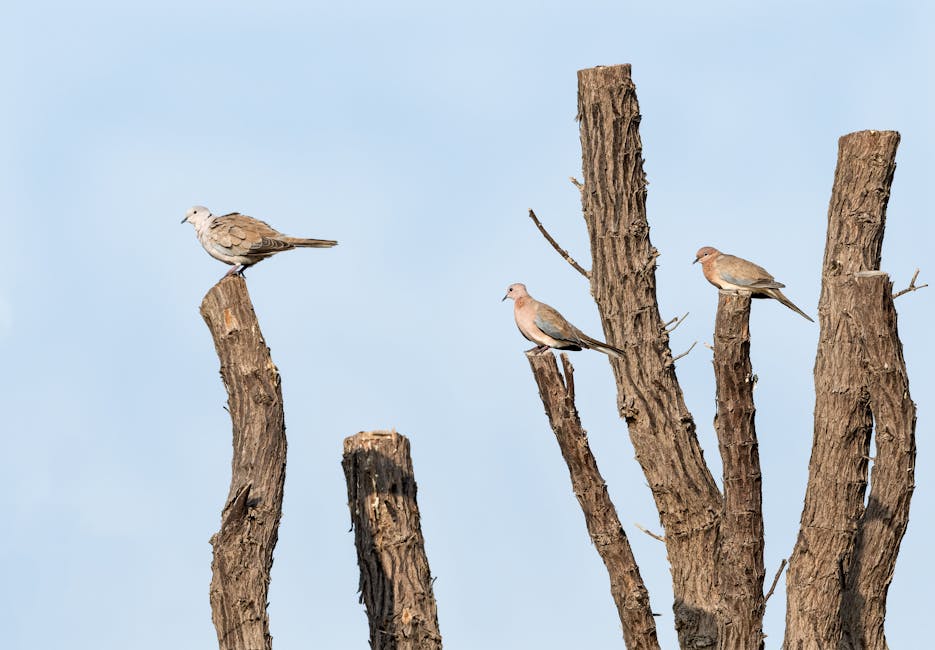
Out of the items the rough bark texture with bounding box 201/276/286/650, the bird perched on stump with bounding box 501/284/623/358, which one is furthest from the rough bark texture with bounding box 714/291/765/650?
the rough bark texture with bounding box 201/276/286/650

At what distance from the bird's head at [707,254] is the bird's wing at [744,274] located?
7.3 inches

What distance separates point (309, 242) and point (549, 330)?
2.76 m

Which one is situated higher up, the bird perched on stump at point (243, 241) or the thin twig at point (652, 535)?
the bird perched on stump at point (243, 241)

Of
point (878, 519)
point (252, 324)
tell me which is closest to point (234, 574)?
point (252, 324)

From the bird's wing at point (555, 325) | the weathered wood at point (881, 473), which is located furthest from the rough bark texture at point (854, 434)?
the bird's wing at point (555, 325)

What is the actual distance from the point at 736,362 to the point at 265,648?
15.3ft

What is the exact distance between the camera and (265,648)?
9.84 metres

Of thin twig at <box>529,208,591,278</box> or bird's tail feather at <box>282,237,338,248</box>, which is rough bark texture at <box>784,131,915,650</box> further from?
bird's tail feather at <box>282,237,338,248</box>

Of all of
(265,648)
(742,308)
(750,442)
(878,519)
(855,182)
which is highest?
(855,182)

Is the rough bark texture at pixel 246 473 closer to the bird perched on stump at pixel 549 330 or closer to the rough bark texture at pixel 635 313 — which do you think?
the bird perched on stump at pixel 549 330

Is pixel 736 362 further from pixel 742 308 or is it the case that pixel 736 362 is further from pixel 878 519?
pixel 878 519

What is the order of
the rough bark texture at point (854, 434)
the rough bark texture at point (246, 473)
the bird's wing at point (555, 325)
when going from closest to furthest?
1. the rough bark texture at point (246, 473)
2. the rough bark texture at point (854, 434)
3. the bird's wing at point (555, 325)

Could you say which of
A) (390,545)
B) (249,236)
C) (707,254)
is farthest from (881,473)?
(249,236)

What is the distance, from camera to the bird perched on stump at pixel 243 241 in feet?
42.7
